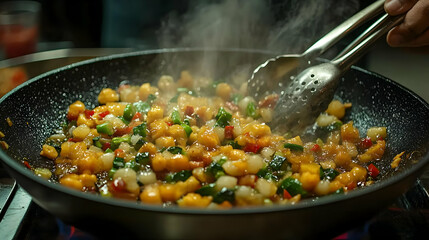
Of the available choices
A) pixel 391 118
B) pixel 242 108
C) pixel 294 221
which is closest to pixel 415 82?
pixel 391 118

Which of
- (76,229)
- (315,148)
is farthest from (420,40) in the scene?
(76,229)

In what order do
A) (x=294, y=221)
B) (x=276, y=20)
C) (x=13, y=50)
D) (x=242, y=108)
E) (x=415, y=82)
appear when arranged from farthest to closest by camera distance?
(x=415, y=82)
(x=13, y=50)
(x=276, y=20)
(x=242, y=108)
(x=294, y=221)

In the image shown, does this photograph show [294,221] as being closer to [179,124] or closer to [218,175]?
[218,175]

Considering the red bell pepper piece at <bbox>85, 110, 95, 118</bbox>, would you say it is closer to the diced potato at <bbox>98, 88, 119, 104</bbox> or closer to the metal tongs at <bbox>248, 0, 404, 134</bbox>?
the diced potato at <bbox>98, 88, 119, 104</bbox>

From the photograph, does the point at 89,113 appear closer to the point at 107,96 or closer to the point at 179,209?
the point at 107,96

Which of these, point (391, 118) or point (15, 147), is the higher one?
point (391, 118)
